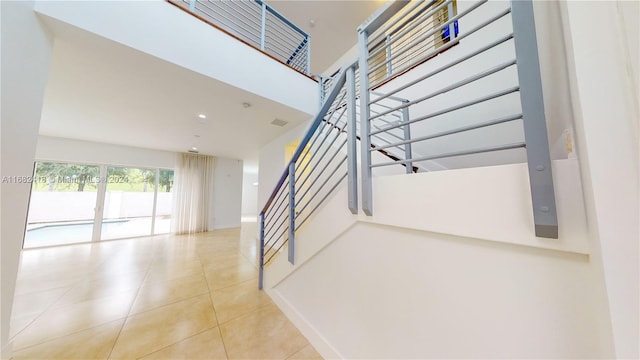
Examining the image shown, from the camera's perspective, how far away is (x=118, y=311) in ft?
6.02

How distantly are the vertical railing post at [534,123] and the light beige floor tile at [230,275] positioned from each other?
2.81 m

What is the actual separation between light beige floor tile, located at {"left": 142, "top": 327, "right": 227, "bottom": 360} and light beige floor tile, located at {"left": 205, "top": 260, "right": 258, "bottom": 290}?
33.6 inches

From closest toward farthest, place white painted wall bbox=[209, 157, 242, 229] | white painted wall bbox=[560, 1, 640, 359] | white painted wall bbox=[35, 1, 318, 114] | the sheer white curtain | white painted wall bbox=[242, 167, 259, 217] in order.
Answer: white painted wall bbox=[560, 1, 640, 359]
white painted wall bbox=[35, 1, 318, 114]
the sheer white curtain
white painted wall bbox=[209, 157, 242, 229]
white painted wall bbox=[242, 167, 259, 217]

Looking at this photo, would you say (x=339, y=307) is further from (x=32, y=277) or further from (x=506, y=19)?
(x=32, y=277)

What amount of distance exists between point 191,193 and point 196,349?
514 cm

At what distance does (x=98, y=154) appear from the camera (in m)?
4.61

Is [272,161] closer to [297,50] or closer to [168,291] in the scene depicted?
[297,50]

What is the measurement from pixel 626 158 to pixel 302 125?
132 inches

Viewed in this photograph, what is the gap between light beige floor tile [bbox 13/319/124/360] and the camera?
134 centimetres

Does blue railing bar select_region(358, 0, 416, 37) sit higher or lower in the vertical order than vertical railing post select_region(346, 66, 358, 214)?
higher

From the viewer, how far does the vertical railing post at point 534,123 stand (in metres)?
0.54

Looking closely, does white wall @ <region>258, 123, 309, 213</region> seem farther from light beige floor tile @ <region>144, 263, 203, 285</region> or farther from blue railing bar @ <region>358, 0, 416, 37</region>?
blue railing bar @ <region>358, 0, 416, 37</region>

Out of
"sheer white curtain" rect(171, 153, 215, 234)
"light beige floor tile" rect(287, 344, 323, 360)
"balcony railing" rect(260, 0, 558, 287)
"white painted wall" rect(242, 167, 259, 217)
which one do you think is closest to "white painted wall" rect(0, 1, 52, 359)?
"balcony railing" rect(260, 0, 558, 287)

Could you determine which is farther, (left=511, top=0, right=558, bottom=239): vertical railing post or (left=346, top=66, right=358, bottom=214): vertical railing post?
(left=346, top=66, right=358, bottom=214): vertical railing post
